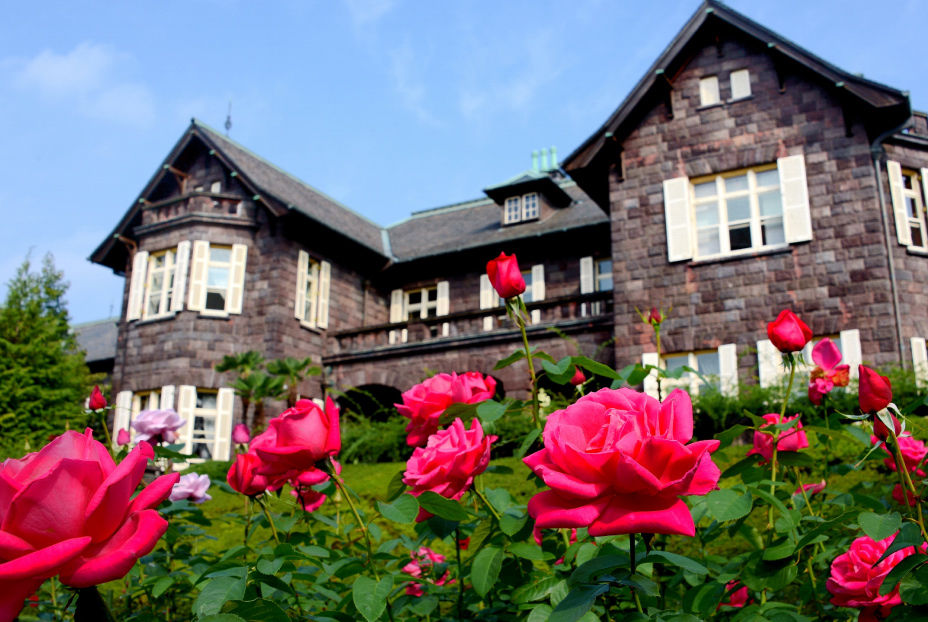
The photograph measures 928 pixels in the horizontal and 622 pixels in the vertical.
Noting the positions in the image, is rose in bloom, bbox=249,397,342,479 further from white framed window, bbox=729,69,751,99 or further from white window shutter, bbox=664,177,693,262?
white framed window, bbox=729,69,751,99

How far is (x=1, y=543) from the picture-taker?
37.0 inches

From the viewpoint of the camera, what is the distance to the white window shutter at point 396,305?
20.3 meters

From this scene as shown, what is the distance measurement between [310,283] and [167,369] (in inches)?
153

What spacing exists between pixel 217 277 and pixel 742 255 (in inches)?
457

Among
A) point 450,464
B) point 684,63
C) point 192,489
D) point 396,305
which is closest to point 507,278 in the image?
point 450,464

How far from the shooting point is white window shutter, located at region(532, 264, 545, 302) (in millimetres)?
17953

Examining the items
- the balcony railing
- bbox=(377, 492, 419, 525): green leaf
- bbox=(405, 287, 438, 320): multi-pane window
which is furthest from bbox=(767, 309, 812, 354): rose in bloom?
bbox=(405, 287, 438, 320): multi-pane window

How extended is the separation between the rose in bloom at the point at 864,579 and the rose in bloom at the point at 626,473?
809 mm

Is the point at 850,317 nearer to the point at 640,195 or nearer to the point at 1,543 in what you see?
the point at 640,195

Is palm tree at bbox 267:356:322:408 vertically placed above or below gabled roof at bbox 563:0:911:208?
below

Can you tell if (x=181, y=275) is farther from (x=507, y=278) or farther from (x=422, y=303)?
(x=507, y=278)

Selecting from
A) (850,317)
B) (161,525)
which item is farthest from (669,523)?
(850,317)

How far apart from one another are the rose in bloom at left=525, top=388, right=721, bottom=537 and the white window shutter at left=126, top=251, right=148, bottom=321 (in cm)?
1840

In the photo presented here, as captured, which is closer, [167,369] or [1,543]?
[1,543]
